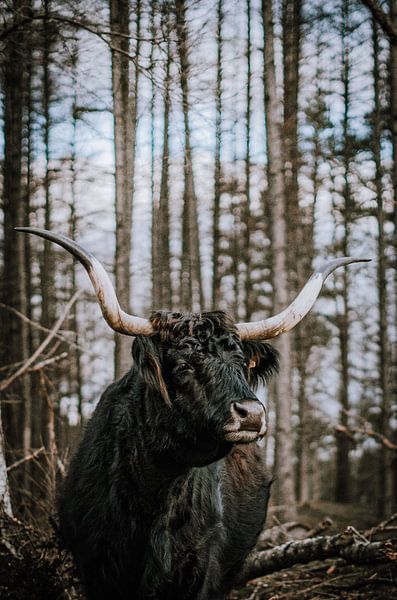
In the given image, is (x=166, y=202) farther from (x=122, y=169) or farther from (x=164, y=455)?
(x=164, y=455)

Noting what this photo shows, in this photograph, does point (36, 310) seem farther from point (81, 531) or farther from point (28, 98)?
point (81, 531)

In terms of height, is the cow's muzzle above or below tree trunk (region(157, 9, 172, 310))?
below

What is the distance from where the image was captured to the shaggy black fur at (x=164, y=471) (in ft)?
13.2

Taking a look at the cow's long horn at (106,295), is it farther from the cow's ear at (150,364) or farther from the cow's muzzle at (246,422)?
the cow's muzzle at (246,422)

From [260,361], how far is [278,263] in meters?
5.50

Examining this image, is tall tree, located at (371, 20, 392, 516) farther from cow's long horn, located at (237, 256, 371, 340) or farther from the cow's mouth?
the cow's mouth

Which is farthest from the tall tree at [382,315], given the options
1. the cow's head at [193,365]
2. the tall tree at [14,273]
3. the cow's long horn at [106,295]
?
the cow's long horn at [106,295]

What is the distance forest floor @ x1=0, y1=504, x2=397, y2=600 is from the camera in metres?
5.07

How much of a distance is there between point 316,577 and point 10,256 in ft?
31.6

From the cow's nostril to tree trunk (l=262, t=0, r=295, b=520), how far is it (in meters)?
6.15

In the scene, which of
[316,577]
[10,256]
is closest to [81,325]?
[10,256]

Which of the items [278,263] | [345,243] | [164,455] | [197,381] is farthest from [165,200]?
[197,381]

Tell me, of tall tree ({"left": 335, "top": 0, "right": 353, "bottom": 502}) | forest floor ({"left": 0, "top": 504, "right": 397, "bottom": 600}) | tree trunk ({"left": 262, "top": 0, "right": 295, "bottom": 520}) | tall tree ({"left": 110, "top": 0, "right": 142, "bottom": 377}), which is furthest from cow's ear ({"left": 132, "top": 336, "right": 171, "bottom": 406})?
tall tree ({"left": 335, "top": 0, "right": 353, "bottom": 502})

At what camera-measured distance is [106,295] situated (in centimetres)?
407
